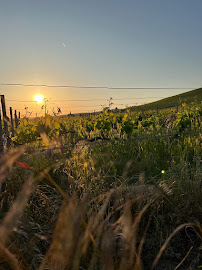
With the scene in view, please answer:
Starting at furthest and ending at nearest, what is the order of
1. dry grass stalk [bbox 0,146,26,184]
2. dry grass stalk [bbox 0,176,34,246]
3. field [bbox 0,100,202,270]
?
1. dry grass stalk [bbox 0,146,26,184]
2. field [bbox 0,100,202,270]
3. dry grass stalk [bbox 0,176,34,246]

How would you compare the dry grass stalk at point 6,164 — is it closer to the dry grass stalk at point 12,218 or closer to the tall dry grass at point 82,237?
the tall dry grass at point 82,237

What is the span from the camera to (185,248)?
6.89 ft

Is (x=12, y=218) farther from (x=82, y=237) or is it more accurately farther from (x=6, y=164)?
(x=6, y=164)

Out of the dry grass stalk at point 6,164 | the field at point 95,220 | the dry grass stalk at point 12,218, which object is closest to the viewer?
the dry grass stalk at point 12,218

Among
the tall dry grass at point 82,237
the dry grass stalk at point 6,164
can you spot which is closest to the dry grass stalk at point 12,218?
the tall dry grass at point 82,237

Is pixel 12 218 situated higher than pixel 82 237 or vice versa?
pixel 12 218

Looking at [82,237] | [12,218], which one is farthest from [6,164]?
[12,218]

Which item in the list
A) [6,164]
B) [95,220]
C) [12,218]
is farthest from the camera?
[6,164]

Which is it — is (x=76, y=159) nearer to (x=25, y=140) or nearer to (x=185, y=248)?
(x=185, y=248)

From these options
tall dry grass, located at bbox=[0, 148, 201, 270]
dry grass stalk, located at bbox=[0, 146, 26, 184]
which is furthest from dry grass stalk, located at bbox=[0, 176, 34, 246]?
dry grass stalk, located at bbox=[0, 146, 26, 184]

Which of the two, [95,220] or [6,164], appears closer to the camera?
[95,220]

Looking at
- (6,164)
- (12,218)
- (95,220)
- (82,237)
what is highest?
(6,164)

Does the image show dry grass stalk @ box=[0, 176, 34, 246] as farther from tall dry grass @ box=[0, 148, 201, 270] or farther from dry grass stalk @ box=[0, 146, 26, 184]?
dry grass stalk @ box=[0, 146, 26, 184]

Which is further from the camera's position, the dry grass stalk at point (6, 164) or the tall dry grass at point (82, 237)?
the dry grass stalk at point (6, 164)
